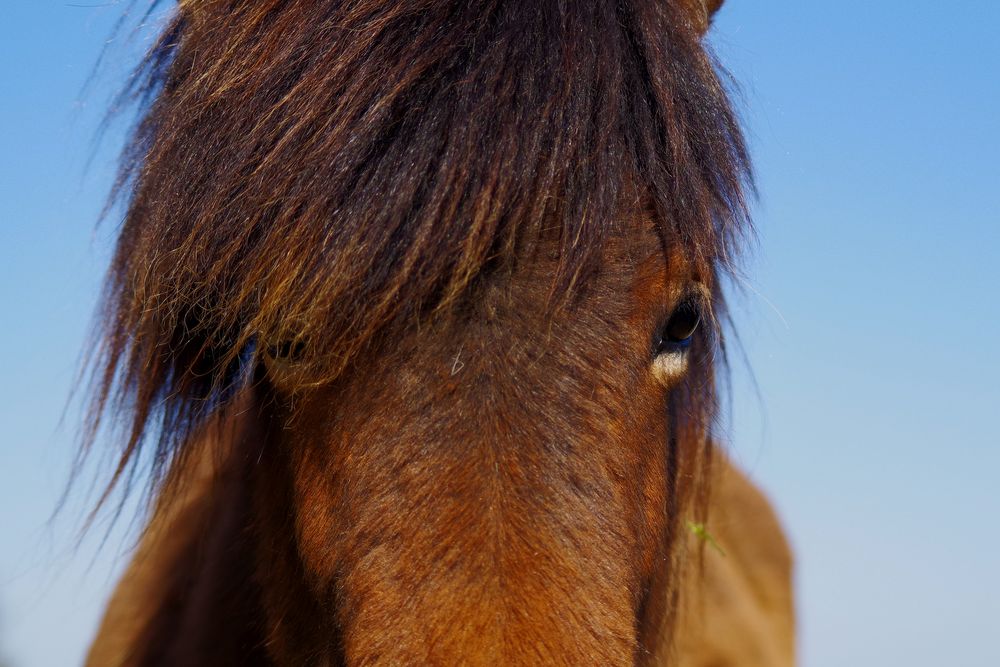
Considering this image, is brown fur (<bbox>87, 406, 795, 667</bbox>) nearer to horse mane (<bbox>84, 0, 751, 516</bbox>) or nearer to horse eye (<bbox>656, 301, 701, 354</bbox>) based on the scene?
horse mane (<bbox>84, 0, 751, 516</bbox>)

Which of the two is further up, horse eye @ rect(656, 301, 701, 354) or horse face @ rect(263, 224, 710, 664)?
horse eye @ rect(656, 301, 701, 354)

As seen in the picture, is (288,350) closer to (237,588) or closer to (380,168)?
(380,168)

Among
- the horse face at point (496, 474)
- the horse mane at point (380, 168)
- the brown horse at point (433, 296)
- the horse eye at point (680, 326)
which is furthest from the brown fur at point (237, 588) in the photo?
the horse eye at point (680, 326)

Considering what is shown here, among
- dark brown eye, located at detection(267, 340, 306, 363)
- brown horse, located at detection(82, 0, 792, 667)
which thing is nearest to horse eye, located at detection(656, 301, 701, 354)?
brown horse, located at detection(82, 0, 792, 667)

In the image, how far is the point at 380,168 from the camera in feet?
6.10

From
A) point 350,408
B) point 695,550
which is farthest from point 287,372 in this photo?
point 695,550

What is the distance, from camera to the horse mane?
5.91ft

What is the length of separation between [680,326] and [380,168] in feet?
2.20

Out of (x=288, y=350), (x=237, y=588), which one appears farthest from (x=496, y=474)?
(x=237, y=588)

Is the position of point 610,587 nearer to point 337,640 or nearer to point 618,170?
point 337,640

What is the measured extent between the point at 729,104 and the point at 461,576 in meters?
1.31

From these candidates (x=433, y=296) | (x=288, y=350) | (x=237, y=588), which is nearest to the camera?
(x=433, y=296)

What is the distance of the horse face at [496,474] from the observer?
1530mm

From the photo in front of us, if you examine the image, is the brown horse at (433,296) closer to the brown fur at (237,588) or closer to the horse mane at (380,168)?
the horse mane at (380,168)
